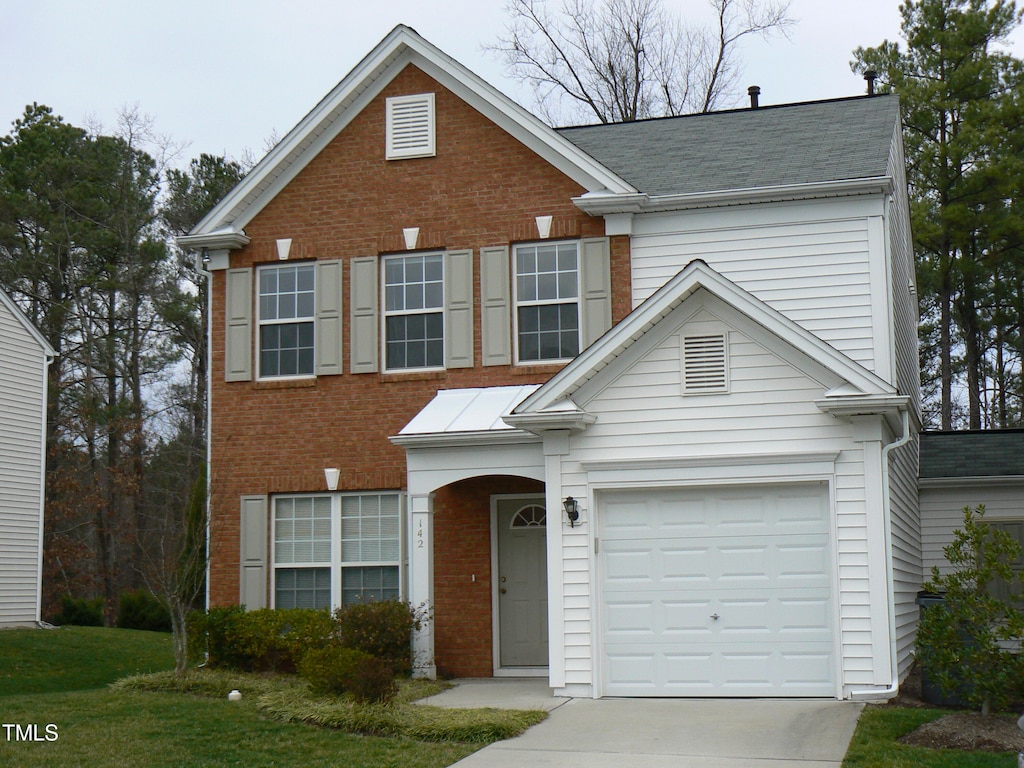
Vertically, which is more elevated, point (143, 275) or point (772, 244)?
point (143, 275)

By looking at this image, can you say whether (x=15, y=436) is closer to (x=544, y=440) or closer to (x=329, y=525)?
(x=329, y=525)

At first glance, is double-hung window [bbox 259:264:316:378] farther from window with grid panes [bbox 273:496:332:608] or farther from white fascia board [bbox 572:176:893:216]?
white fascia board [bbox 572:176:893:216]

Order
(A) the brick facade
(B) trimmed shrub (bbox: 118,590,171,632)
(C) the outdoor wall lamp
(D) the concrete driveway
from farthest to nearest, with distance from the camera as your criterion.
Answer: (B) trimmed shrub (bbox: 118,590,171,632), (A) the brick facade, (C) the outdoor wall lamp, (D) the concrete driveway

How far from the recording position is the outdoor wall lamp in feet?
44.1

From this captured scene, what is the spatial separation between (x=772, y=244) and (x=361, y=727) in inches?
316

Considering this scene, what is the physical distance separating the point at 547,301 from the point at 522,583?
3730mm

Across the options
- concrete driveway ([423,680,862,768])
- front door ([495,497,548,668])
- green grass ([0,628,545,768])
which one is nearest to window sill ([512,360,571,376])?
front door ([495,497,548,668])

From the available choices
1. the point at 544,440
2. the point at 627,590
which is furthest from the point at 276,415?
the point at 627,590

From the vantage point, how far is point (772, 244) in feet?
51.2

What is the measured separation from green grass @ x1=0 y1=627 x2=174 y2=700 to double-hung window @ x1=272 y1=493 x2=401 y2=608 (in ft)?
16.5

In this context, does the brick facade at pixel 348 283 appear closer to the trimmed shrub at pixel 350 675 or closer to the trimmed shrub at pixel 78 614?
the trimmed shrub at pixel 350 675

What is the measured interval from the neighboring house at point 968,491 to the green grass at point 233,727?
9052 mm

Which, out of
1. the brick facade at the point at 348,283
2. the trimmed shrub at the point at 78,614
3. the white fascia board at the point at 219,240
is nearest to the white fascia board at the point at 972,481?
the brick facade at the point at 348,283

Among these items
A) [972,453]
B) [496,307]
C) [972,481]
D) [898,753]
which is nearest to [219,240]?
[496,307]
